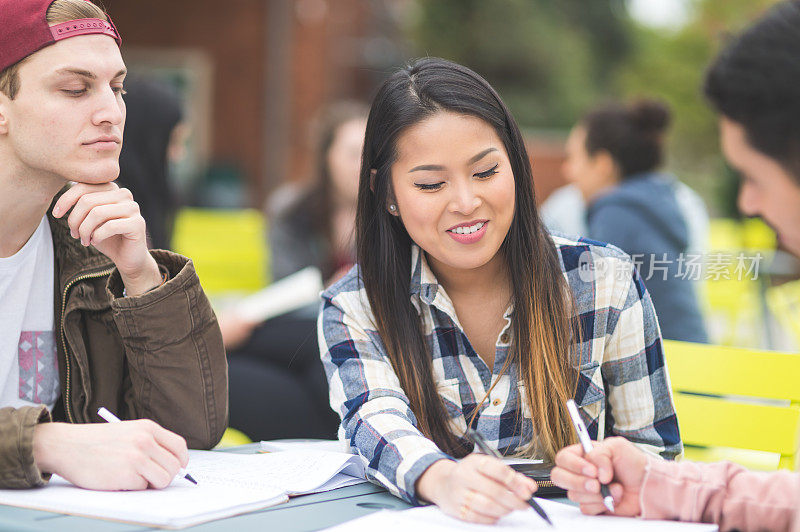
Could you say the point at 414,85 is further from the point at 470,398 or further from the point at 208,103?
the point at 208,103

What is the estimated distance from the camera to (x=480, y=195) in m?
1.79

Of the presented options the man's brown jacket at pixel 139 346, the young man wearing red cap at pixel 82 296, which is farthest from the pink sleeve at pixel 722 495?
the man's brown jacket at pixel 139 346

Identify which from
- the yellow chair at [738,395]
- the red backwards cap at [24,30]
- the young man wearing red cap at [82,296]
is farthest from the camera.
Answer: the yellow chair at [738,395]

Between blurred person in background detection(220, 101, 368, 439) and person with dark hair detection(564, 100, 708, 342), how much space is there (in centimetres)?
128

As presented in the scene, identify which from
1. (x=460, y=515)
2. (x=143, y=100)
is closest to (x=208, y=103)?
(x=143, y=100)

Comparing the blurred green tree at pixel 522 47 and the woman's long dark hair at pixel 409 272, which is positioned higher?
the blurred green tree at pixel 522 47

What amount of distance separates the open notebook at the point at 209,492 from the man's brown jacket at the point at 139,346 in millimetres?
133

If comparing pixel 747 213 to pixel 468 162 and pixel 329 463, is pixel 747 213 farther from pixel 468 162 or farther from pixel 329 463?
pixel 329 463

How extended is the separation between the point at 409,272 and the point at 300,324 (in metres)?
1.66

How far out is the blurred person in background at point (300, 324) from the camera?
3240 millimetres

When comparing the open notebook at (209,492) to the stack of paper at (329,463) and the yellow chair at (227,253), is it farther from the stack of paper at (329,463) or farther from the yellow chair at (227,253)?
the yellow chair at (227,253)

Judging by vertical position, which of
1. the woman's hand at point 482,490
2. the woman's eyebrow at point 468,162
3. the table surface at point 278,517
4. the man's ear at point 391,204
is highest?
the woman's eyebrow at point 468,162

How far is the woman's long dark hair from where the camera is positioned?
1.80 metres

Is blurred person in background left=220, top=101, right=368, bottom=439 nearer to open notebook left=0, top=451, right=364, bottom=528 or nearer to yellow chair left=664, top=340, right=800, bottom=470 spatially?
open notebook left=0, top=451, right=364, bottom=528
